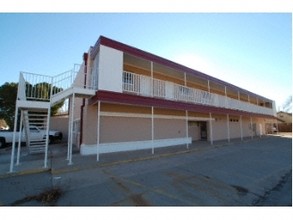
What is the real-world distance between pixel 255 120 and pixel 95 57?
25.5 m

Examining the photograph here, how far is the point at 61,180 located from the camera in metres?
5.99

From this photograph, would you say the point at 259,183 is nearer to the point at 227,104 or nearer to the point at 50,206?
the point at 50,206

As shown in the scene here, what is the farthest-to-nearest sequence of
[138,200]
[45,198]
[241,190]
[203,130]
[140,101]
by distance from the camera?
[203,130]
[140,101]
[241,190]
[45,198]
[138,200]

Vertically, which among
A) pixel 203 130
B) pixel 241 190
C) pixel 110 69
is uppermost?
pixel 110 69

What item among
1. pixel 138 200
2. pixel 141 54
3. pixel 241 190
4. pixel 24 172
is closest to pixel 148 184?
pixel 138 200

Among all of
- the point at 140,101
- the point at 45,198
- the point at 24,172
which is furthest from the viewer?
the point at 140,101

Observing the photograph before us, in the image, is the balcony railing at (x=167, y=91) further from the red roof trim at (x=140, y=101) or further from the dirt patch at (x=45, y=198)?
the dirt patch at (x=45, y=198)

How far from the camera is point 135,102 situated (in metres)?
9.80

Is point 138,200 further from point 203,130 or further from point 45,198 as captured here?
point 203,130

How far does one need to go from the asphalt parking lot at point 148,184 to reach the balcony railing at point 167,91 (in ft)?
14.9

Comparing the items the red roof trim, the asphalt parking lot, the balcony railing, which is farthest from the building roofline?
the asphalt parking lot

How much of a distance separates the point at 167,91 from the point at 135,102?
3.91m

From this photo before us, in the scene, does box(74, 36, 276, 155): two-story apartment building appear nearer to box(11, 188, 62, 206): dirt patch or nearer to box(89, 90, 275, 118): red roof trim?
box(89, 90, 275, 118): red roof trim

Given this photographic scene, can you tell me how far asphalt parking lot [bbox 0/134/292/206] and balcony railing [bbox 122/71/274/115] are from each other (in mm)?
4554
